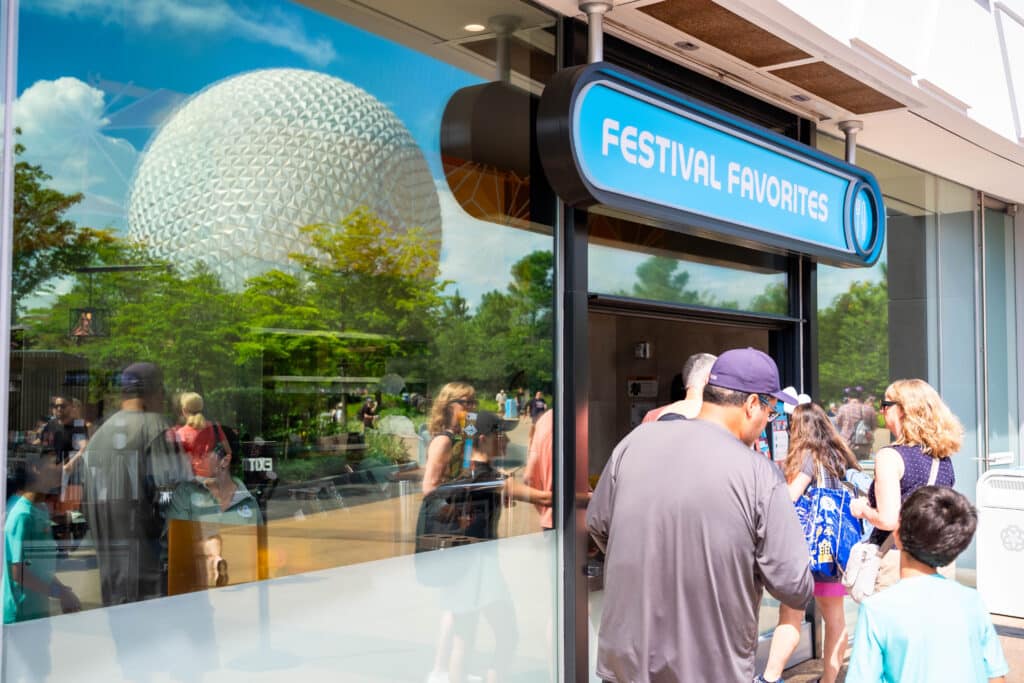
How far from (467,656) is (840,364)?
397 centimetres

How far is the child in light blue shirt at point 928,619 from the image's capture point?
2.58 meters

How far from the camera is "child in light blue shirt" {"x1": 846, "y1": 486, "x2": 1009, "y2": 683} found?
2.58 m

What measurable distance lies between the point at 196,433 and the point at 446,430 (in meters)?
1.21

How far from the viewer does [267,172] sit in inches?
142

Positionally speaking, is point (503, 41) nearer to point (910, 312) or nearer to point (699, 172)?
point (699, 172)

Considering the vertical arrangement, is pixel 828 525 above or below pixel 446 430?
below

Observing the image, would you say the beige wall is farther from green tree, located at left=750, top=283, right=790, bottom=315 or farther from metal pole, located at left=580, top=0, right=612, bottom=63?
metal pole, located at left=580, top=0, right=612, bottom=63

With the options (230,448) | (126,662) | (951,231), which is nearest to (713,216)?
(230,448)

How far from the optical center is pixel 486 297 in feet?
14.8

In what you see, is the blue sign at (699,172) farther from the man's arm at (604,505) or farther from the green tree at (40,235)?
the green tree at (40,235)

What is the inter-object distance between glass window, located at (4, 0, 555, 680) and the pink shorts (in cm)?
148

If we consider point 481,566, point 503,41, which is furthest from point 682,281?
point 481,566

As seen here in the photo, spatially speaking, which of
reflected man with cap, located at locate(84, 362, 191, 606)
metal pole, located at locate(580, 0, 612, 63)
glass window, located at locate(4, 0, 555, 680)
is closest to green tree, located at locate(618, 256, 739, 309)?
glass window, located at locate(4, 0, 555, 680)

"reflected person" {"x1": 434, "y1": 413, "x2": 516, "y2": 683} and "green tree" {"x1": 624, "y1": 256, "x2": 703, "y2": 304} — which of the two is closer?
"reflected person" {"x1": 434, "y1": 413, "x2": 516, "y2": 683}
